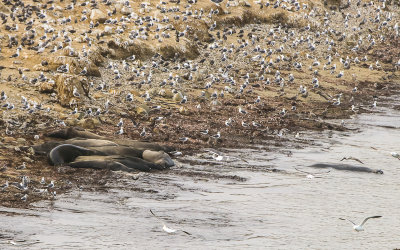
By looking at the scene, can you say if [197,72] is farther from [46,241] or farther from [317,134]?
[46,241]

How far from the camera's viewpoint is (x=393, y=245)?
50.0ft

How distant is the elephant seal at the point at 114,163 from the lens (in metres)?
18.6

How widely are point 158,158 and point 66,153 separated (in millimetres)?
2491

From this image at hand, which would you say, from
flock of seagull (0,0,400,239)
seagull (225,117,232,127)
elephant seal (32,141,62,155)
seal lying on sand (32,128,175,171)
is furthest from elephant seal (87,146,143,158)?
seagull (225,117,232,127)

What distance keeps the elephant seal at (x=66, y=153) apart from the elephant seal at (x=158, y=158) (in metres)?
1.53

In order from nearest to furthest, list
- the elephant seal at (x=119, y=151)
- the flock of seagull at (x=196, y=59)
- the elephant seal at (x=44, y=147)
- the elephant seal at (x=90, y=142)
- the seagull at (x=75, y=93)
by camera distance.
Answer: the elephant seal at (x=44, y=147)
the elephant seal at (x=119, y=151)
the elephant seal at (x=90, y=142)
the seagull at (x=75, y=93)
the flock of seagull at (x=196, y=59)

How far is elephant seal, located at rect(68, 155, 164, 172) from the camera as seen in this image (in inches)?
731

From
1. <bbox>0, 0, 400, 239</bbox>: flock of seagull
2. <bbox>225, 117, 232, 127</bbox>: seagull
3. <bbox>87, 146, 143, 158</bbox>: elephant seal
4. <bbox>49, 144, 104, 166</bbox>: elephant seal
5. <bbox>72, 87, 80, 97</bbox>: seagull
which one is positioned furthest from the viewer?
<bbox>0, 0, 400, 239</bbox>: flock of seagull

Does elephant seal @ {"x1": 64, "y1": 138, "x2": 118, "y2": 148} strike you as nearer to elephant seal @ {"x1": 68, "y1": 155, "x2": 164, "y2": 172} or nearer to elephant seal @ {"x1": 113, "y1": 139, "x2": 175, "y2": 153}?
elephant seal @ {"x1": 113, "y1": 139, "x2": 175, "y2": 153}

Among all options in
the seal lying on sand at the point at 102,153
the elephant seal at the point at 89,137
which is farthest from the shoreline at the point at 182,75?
the elephant seal at the point at 89,137

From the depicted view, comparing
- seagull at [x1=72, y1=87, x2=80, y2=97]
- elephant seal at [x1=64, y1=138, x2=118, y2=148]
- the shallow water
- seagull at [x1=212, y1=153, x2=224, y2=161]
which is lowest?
the shallow water

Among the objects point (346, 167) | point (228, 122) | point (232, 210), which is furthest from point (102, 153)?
point (346, 167)

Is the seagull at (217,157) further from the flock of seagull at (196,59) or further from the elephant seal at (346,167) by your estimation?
the elephant seal at (346,167)

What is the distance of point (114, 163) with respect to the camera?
61.4 feet
